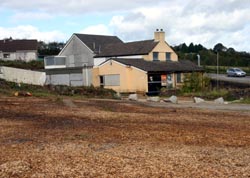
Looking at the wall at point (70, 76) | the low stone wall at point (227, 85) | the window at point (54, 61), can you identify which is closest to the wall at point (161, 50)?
the low stone wall at point (227, 85)

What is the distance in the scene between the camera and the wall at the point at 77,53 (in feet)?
208

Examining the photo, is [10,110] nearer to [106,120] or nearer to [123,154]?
[106,120]

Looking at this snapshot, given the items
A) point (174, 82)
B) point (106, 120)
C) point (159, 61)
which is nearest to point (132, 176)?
point (106, 120)

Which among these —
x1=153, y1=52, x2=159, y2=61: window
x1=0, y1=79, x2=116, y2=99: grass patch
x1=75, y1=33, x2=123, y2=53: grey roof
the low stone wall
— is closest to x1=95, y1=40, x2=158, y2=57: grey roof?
x1=153, y1=52, x2=159, y2=61: window

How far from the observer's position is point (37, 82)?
144 feet

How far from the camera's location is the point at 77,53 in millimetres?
65250

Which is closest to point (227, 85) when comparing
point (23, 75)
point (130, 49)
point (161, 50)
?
point (161, 50)

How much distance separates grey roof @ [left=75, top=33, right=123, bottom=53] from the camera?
2505 inches

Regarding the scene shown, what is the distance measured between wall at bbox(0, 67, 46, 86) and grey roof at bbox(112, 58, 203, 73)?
27.1 ft

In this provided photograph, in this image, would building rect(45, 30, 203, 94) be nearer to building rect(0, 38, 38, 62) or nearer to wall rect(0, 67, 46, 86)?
wall rect(0, 67, 46, 86)

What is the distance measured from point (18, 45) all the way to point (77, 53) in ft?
71.3

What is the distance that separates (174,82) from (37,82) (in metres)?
14.5

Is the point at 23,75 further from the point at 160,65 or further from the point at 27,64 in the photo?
the point at 27,64

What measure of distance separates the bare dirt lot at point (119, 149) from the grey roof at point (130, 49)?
38.7 meters
